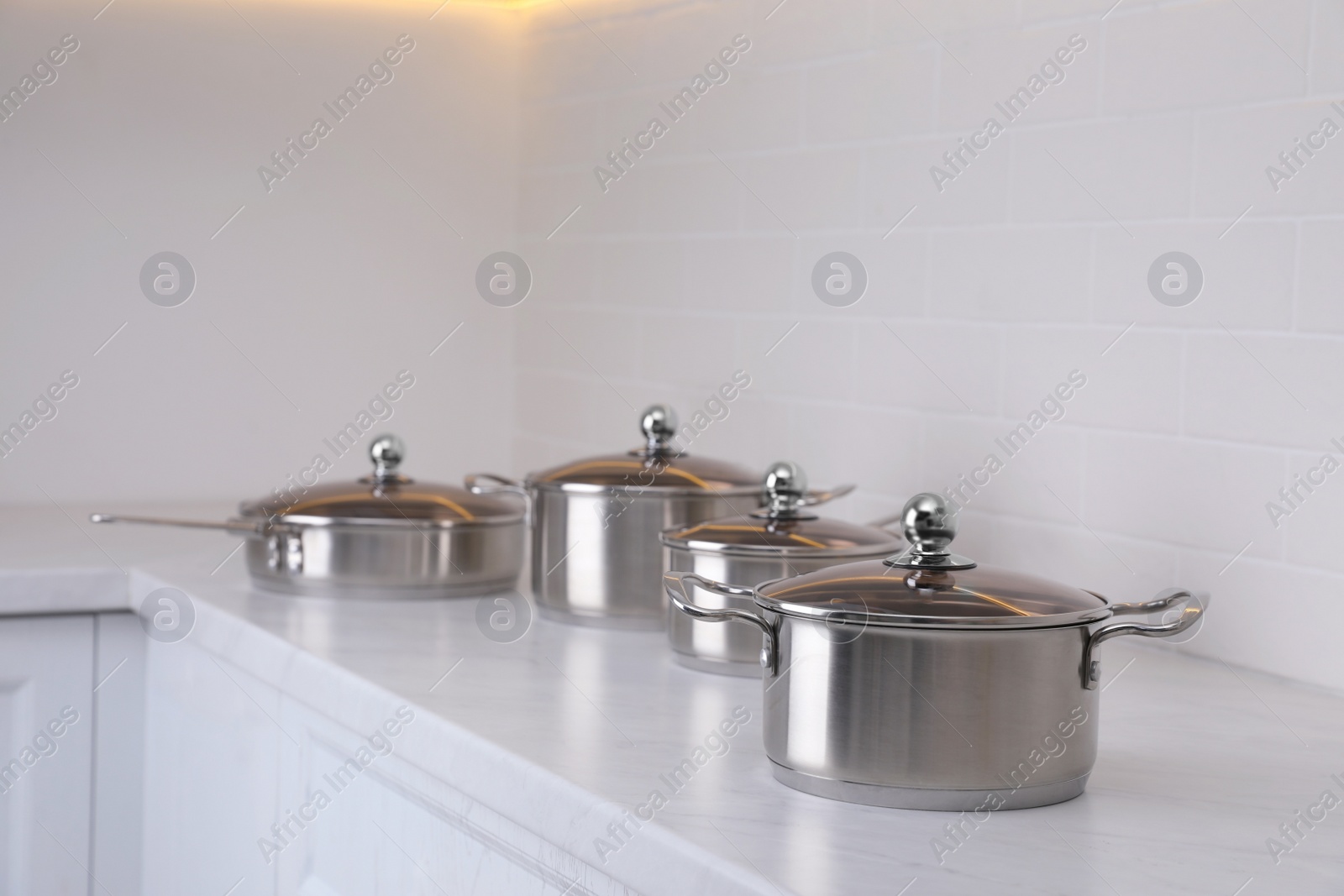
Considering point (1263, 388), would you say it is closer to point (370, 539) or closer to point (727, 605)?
point (727, 605)

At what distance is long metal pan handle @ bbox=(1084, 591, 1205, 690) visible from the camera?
0.74 meters

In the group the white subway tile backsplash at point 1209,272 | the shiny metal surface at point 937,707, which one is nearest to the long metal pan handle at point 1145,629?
the shiny metal surface at point 937,707

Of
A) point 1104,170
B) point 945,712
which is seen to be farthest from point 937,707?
point 1104,170

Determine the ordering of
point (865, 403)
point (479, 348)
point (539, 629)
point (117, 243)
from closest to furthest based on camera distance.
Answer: point (539, 629) < point (865, 403) < point (117, 243) < point (479, 348)

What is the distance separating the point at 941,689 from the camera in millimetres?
724

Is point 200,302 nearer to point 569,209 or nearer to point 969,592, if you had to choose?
point 569,209

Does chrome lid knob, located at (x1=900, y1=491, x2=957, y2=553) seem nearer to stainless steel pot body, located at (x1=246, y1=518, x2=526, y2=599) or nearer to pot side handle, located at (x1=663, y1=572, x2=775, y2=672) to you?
pot side handle, located at (x1=663, y1=572, x2=775, y2=672)

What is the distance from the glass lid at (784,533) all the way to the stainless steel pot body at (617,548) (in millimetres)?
101

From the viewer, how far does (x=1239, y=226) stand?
111cm

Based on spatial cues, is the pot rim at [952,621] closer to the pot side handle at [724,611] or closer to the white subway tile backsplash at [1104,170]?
the pot side handle at [724,611]

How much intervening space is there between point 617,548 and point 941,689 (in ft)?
1.69

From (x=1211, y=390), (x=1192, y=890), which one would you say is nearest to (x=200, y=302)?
(x=1211, y=390)

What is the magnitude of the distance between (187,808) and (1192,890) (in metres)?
0.99

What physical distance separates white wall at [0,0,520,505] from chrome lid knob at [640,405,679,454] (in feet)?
3.00
